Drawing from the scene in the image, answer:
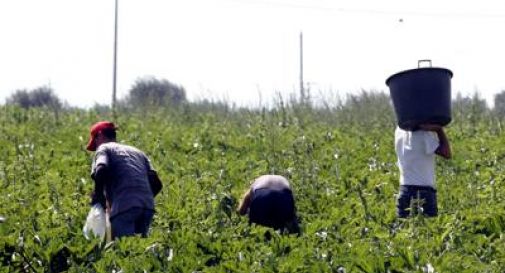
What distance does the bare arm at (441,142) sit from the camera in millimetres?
8688

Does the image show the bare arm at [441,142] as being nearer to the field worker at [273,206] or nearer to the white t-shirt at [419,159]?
the white t-shirt at [419,159]

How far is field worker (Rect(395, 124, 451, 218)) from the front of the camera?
8.62m

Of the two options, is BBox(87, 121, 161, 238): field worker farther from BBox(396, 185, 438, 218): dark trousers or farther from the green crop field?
BBox(396, 185, 438, 218): dark trousers

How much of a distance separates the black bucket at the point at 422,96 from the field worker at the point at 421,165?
0.11m

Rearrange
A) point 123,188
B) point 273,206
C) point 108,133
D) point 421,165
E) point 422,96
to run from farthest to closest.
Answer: point 422,96 → point 421,165 → point 108,133 → point 273,206 → point 123,188

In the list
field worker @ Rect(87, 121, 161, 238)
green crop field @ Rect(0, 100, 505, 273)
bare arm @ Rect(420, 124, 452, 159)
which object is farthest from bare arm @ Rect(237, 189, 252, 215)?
bare arm @ Rect(420, 124, 452, 159)

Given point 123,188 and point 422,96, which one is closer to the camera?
point 123,188

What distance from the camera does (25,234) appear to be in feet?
22.6

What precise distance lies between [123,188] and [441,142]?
2741mm

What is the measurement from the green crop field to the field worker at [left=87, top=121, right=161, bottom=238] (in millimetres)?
260

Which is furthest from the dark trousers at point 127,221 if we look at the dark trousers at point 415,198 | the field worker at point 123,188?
the dark trousers at point 415,198

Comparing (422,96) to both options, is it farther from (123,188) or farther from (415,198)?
(123,188)

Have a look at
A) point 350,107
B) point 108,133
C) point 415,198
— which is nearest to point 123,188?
point 108,133

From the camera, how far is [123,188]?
7977mm
